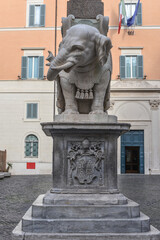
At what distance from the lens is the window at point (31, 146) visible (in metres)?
18.5

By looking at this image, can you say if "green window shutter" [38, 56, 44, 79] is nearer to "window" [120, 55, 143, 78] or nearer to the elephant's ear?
"window" [120, 55, 143, 78]

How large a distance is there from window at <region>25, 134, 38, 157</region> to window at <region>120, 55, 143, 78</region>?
22.1 feet

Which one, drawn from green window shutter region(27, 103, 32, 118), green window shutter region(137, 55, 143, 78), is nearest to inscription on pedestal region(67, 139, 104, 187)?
green window shutter region(27, 103, 32, 118)

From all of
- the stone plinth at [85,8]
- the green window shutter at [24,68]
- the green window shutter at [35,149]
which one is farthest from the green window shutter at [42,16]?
the stone plinth at [85,8]

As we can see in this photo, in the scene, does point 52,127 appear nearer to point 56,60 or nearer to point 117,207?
point 56,60

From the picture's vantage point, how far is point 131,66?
63.3ft

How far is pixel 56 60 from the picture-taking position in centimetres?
309

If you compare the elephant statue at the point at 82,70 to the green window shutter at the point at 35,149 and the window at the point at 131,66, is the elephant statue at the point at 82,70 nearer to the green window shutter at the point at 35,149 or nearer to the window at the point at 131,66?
the green window shutter at the point at 35,149

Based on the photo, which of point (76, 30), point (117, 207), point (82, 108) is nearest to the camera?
point (117, 207)

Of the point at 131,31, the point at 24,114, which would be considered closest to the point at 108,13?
the point at 131,31

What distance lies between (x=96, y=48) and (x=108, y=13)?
17.9m

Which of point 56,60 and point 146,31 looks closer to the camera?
point 56,60

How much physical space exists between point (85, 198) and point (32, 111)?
53.8 ft

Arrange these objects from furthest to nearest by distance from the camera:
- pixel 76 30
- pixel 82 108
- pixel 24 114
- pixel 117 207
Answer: pixel 24 114 < pixel 82 108 < pixel 76 30 < pixel 117 207
